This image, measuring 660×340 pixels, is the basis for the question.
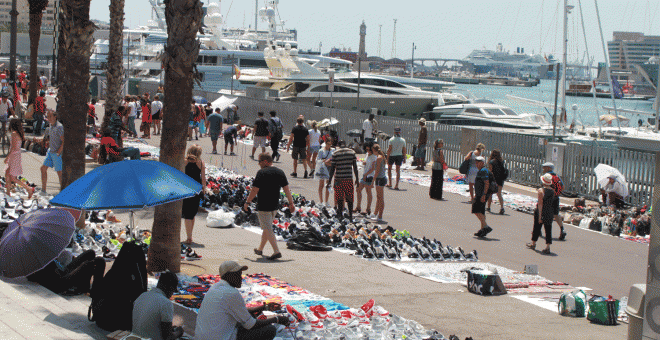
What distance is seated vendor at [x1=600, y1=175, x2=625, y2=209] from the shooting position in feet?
56.1

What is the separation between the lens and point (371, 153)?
584 inches

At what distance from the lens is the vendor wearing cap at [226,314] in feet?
20.9

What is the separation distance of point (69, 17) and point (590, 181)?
13.5 m

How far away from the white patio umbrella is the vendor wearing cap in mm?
12920

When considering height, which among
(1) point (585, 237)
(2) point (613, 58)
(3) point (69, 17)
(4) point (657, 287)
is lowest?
(1) point (585, 237)

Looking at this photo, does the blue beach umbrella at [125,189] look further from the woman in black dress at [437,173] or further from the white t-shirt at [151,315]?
the woman in black dress at [437,173]

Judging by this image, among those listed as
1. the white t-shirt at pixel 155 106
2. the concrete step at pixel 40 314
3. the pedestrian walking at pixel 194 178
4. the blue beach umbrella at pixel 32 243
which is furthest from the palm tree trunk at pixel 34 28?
the concrete step at pixel 40 314

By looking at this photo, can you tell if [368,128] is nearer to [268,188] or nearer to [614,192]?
[614,192]

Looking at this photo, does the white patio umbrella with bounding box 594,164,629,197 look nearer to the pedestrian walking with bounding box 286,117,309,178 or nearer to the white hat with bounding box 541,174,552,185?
the white hat with bounding box 541,174,552,185

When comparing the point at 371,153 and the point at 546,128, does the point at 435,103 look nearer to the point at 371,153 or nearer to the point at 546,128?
the point at 546,128

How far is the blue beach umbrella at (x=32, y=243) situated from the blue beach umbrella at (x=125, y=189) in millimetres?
525

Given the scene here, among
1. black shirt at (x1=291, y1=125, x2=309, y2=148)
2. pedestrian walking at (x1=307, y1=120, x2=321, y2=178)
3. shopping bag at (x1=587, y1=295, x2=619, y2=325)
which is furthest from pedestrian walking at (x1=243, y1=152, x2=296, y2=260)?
pedestrian walking at (x1=307, y1=120, x2=321, y2=178)

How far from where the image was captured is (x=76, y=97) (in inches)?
451

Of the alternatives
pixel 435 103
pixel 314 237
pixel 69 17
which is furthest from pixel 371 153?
pixel 435 103
